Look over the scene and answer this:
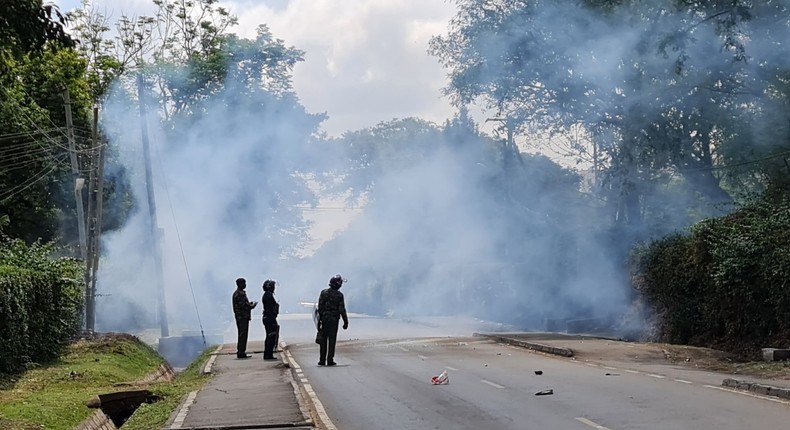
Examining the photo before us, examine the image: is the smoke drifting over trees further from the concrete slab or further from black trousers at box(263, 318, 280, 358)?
the concrete slab

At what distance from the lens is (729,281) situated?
24156mm

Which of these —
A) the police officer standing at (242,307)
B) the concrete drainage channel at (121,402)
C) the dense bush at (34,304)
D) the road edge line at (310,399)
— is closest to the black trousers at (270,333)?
the police officer standing at (242,307)

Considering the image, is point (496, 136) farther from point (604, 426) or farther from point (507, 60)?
point (604, 426)

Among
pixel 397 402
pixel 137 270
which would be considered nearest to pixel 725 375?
pixel 397 402

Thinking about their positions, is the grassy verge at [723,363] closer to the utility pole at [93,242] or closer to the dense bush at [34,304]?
the dense bush at [34,304]

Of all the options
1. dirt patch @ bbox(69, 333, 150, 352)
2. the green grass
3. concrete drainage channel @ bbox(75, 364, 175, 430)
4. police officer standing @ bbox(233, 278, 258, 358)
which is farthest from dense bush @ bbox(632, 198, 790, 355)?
dirt patch @ bbox(69, 333, 150, 352)

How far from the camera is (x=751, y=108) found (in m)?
33.4

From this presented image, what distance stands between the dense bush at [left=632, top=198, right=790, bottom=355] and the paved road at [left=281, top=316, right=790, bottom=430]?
175 inches

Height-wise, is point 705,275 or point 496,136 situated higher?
point 496,136

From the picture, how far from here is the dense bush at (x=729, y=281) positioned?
22.4m

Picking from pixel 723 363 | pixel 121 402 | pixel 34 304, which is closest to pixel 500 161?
pixel 723 363

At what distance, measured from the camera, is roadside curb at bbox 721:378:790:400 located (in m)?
14.5

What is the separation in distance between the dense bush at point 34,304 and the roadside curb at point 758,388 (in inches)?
489

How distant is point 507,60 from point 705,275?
51.4 feet
